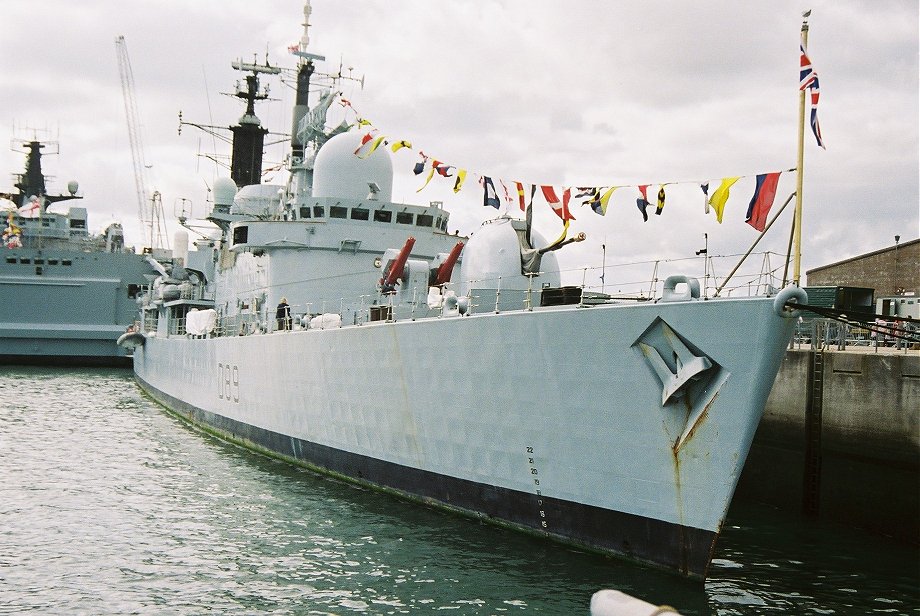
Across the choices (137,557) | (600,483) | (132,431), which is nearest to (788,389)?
(600,483)

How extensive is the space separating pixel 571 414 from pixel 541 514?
4.74 feet

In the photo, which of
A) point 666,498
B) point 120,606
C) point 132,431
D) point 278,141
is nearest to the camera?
point 120,606

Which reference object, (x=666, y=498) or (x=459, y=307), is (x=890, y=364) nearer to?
(x=666, y=498)

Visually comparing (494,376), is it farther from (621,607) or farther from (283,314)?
(283,314)

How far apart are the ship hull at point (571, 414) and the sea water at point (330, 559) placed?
41cm

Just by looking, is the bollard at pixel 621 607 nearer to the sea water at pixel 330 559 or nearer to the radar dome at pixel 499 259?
the sea water at pixel 330 559

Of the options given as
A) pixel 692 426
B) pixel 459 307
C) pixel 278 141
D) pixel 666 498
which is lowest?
pixel 666 498

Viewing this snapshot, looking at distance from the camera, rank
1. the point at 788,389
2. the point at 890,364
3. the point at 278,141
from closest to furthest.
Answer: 1. the point at 890,364
2. the point at 788,389
3. the point at 278,141

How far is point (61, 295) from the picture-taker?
40031 mm

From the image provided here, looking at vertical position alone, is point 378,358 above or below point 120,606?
above

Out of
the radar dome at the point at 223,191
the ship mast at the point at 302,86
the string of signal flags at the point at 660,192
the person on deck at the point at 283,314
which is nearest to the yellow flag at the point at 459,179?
the string of signal flags at the point at 660,192

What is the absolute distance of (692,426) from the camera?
27.0 ft

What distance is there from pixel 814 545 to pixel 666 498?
3.38 meters

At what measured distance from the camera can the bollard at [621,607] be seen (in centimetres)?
402
